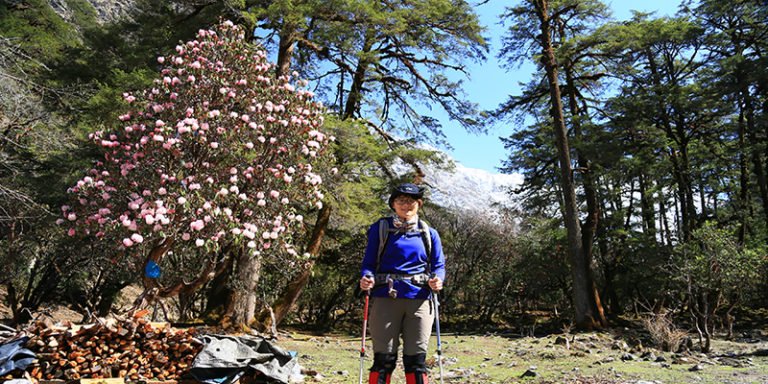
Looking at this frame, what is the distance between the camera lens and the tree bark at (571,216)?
493 inches

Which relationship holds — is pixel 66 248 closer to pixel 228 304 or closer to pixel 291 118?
pixel 228 304

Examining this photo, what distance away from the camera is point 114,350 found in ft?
14.1

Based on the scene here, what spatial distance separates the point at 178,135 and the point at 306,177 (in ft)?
5.41

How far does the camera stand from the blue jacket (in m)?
3.07

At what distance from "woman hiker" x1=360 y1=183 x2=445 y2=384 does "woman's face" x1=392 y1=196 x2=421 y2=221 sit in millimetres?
29

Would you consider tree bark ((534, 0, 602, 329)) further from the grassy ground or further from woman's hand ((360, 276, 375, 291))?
woman's hand ((360, 276, 375, 291))

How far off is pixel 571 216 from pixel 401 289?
11.2 m

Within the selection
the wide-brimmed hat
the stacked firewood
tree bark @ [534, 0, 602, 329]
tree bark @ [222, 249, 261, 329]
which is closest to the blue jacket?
the wide-brimmed hat

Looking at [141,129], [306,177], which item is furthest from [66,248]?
[306,177]

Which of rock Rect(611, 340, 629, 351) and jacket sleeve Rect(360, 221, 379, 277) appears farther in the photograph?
rock Rect(611, 340, 629, 351)

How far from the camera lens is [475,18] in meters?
11.6

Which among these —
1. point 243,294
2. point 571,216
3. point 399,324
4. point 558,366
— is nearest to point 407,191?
point 399,324

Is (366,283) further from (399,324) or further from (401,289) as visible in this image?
(399,324)

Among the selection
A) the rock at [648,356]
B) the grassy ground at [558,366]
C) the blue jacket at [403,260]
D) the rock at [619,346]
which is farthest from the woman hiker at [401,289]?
the rock at [619,346]
